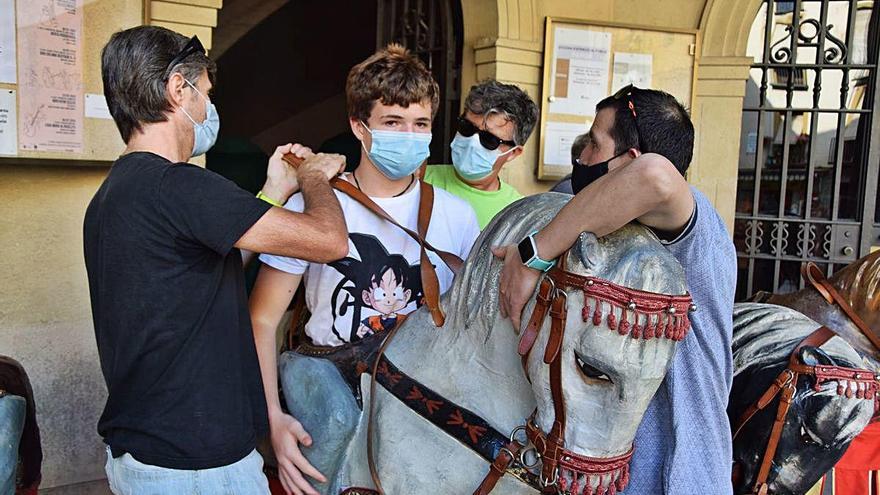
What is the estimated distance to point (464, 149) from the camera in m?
3.28

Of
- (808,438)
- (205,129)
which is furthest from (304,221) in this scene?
(808,438)

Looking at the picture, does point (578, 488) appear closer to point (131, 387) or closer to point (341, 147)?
point (131, 387)

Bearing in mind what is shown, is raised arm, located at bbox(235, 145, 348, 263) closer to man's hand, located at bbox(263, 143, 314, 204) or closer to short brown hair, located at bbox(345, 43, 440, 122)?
man's hand, located at bbox(263, 143, 314, 204)

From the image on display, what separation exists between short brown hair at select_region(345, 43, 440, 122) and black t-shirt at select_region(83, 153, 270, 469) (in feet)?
2.03

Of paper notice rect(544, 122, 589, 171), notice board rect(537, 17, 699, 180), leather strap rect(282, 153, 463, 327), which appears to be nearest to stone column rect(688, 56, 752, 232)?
notice board rect(537, 17, 699, 180)

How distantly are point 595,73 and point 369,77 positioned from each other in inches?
116

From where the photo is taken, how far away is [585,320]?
4.53ft

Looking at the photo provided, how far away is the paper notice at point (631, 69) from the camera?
15.7 feet

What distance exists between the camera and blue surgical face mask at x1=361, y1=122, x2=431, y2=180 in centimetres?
210

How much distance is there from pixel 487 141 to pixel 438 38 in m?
2.00

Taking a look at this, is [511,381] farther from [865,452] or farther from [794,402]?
[865,452]

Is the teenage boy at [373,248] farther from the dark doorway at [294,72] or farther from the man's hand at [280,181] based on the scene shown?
the dark doorway at [294,72]

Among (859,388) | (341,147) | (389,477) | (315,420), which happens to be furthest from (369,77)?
(341,147)

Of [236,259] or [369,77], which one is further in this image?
[369,77]
